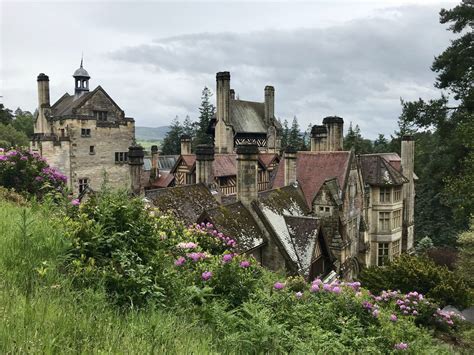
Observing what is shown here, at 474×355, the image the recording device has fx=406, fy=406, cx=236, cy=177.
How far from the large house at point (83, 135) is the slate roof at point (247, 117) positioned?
18.6 metres

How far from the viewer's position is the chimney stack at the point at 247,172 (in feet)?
52.9

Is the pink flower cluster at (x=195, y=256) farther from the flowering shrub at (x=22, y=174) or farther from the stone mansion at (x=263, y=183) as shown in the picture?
the flowering shrub at (x=22, y=174)

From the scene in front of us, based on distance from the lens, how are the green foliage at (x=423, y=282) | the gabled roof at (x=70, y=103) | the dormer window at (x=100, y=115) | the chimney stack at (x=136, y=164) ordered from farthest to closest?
the dormer window at (x=100, y=115) < the gabled roof at (x=70, y=103) < the green foliage at (x=423, y=282) < the chimney stack at (x=136, y=164)

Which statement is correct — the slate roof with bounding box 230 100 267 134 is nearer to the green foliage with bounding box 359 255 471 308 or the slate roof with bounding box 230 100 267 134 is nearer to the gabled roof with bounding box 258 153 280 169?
the gabled roof with bounding box 258 153 280 169

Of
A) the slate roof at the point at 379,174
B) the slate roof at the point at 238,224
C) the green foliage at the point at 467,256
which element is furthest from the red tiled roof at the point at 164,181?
the green foliage at the point at 467,256

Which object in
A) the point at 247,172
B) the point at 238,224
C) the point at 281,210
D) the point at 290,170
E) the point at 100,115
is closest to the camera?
the point at 238,224

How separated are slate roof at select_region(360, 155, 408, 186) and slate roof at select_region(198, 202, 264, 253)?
17046mm

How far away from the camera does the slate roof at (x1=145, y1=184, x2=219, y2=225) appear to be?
1562 centimetres

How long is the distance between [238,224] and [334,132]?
15.6m

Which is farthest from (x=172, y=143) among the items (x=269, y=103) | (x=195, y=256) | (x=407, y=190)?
(x=195, y=256)

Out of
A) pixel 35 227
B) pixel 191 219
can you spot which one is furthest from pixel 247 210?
pixel 35 227

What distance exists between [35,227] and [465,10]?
28.2 m

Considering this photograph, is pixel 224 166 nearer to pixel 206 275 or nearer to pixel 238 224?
pixel 238 224

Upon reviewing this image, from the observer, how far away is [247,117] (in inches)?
2229
